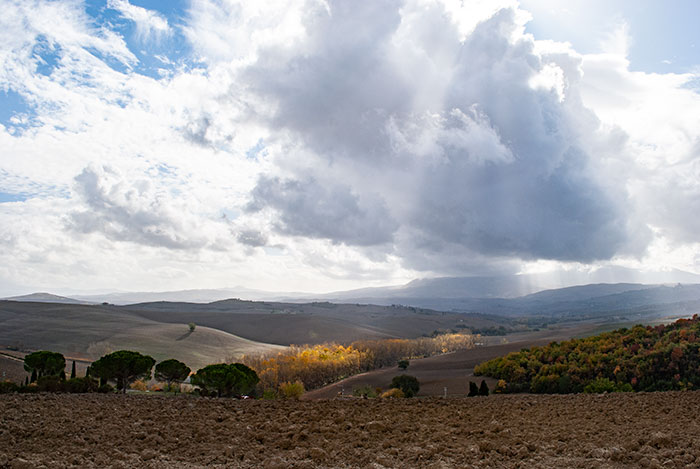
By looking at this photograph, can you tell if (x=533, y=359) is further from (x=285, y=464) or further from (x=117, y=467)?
(x=117, y=467)

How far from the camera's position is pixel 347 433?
13.5m

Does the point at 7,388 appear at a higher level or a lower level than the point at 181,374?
higher

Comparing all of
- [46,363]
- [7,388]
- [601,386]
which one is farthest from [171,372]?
[601,386]

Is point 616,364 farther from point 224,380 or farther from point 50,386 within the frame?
point 50,386

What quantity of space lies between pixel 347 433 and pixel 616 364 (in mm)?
20087

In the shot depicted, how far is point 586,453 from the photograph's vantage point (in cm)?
1088

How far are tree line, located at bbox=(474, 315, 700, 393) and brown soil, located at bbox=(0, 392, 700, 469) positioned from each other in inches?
277

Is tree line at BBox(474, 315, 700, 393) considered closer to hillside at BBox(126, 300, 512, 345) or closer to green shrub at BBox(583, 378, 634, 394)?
green shrub at BBox(583, 378, 634, 394)

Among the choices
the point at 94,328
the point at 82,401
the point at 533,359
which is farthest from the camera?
the point at 94,328

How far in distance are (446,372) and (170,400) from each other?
3616cm

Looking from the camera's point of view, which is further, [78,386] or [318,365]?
[318,365]

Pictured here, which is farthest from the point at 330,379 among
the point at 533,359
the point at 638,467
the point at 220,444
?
the point at 638,467

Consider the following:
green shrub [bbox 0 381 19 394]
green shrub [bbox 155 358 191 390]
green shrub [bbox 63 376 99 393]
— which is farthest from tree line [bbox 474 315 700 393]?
green shrub [bbox 0 381 19 394]

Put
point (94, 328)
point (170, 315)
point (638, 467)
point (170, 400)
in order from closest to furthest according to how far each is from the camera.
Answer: point (638, 467), point (170, 400), point (94, 328), point (170, 315)
